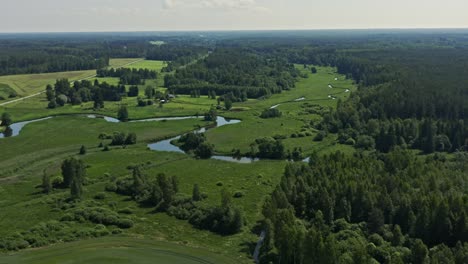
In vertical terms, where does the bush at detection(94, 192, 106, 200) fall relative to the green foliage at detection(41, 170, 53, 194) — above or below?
below

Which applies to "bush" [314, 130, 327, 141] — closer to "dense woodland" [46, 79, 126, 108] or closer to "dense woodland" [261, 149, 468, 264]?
"dense woodland" [261, 149, 468, 264]

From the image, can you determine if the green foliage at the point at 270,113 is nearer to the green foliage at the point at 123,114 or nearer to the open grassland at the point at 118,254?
the green foliage at the point at 123,114

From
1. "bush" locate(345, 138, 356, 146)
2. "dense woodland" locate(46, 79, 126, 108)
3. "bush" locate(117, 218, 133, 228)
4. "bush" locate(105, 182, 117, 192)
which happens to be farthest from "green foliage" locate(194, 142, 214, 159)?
"dense woodland" locate(46, 79, 126, 108)

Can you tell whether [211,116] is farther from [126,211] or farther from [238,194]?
[126,211]

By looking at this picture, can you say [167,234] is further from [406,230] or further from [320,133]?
[320,133]

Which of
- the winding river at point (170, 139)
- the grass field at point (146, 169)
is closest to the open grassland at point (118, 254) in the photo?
the grass field at point (146, 169)

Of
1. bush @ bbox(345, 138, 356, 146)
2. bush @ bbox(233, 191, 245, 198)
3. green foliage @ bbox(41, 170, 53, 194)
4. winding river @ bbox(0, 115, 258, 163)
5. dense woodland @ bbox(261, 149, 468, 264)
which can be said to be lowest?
winding river @ bbox(0, 115, 258, 163)

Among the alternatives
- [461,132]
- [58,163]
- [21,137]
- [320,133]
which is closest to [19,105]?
[21,137]
